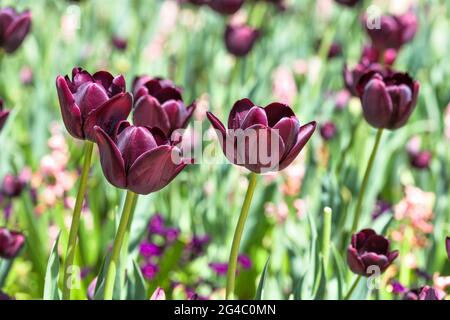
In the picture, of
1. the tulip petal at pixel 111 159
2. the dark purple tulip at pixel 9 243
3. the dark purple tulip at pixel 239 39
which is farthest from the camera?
the dark purple tulip at pixel 239 39

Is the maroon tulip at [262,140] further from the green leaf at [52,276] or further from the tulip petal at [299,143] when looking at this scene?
the green leaf at [52,276]

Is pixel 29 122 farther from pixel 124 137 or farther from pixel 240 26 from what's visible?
pixel 124 137

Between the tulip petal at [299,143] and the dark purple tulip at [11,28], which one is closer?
the tulip petal at [299,143]

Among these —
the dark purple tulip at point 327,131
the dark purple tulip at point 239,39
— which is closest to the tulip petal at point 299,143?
the dark purple tulip at point 327,131


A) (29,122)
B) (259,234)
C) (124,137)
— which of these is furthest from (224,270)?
(29,122)

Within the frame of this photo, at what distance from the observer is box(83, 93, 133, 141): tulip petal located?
0.91m

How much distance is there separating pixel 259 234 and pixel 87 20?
4.56 ft

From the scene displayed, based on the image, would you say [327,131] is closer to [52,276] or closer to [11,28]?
[11,28]

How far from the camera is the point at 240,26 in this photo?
2236mm

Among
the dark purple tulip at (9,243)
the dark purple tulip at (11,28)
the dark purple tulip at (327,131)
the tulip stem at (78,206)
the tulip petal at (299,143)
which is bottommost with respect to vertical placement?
the dark purple tulip at (9,243)

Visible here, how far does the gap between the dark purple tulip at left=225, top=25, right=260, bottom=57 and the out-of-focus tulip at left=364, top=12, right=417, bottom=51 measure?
0.33 meters

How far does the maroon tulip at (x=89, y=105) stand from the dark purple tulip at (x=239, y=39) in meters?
1.26

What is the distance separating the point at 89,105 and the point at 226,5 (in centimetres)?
146

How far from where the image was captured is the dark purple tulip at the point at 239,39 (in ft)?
7.22
